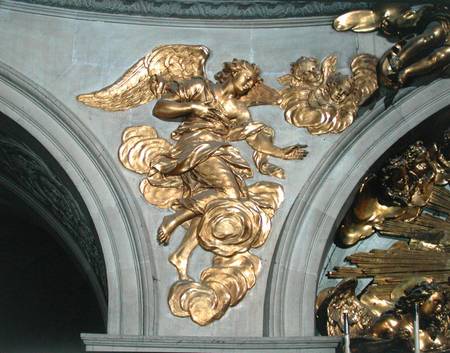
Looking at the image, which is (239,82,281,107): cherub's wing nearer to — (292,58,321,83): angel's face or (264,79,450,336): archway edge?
(292,58,321,83): angel's face

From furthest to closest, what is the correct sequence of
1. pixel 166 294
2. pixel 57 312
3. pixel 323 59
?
pixel 57 312 → pixel 323 59 → pixel 166 294

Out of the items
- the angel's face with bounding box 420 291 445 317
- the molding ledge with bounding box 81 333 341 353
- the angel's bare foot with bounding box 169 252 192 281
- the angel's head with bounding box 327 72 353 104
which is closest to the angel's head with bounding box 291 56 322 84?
the angel's head with bounding box 327 72 353 104

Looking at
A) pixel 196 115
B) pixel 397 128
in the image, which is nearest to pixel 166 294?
pixel 196 115

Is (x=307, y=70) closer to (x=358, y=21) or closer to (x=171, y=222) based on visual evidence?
(x=358, y=21)

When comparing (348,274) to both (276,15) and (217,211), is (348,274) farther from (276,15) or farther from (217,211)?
(276,15)

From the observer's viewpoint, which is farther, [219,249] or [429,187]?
[429,187]

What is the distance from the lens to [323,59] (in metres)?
11.6

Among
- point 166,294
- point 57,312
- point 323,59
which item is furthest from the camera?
point 57,312

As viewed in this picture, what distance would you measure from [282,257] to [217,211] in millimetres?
619

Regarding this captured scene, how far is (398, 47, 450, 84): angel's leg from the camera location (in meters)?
11.2

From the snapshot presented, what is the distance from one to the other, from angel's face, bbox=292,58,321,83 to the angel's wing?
2.43 ft

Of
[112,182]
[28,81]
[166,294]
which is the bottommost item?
[166,294]

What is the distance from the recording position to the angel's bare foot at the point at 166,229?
10938 millimetres

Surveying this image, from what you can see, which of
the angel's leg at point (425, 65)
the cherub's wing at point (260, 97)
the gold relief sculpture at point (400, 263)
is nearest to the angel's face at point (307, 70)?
the cherub's wing at point (260, 97)
